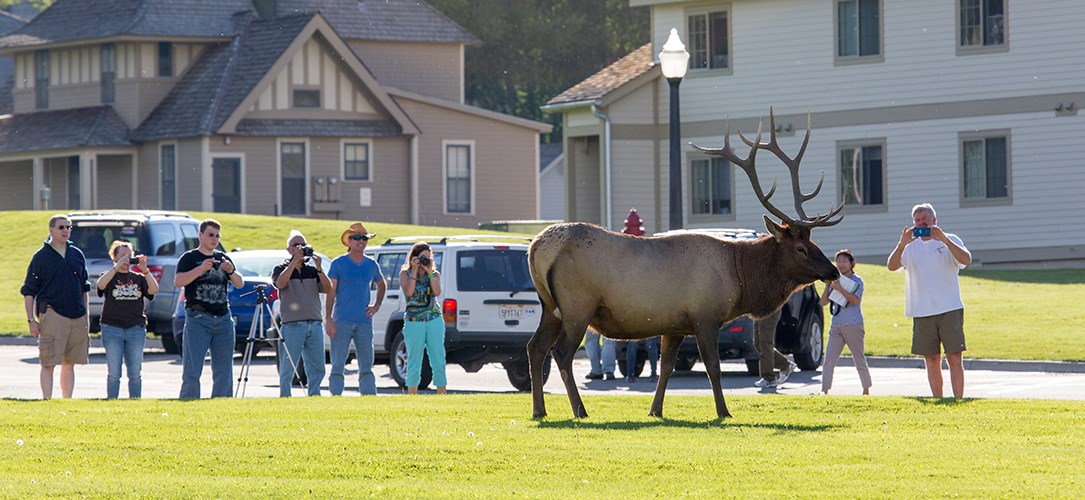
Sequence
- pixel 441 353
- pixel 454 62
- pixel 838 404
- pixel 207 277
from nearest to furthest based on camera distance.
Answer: pixel 838 404
pixel 207 277
pixel 441 353
pixel 454 62

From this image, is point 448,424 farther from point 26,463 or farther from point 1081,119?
point 1081,119

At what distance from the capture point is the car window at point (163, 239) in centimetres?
2869

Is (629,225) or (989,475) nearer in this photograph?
(989,475)

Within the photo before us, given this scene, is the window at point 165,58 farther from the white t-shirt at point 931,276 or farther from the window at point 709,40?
the white t-shirt at point 931,276

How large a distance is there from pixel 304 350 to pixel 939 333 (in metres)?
6.51

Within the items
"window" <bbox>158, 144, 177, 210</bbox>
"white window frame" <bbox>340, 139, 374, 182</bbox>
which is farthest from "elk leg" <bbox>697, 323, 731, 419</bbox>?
"window" <bbox>158, 144, 177, 210</bbox>

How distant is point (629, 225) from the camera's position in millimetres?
24156

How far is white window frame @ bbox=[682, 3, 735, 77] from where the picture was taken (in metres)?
39.8

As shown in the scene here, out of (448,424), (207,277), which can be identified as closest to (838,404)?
(448,424)

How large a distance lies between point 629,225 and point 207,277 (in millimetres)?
8076

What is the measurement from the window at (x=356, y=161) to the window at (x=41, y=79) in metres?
10.0

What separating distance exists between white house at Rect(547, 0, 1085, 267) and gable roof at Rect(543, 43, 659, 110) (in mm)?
76

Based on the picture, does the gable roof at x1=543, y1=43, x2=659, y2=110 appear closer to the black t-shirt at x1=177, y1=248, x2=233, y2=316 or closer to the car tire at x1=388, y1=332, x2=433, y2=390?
the car tire at x1=388, y1=332, x2=433, y2=390

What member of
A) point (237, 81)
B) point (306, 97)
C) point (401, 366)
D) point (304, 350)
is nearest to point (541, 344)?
point (304, 350)
